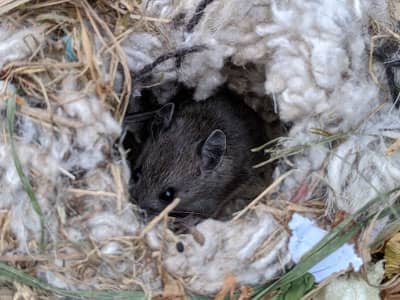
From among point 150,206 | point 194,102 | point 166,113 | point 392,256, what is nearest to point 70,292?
point 150,206

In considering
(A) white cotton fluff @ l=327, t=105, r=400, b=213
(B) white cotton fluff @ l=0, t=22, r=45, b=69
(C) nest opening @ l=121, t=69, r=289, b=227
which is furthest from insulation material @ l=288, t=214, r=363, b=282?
(B) white cotton fluff @ l=0, t=22, r=45, b=69

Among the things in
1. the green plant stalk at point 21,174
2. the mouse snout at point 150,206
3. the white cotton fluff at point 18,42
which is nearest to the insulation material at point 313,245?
the mouse snout at point 150,206

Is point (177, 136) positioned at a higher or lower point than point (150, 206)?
higher

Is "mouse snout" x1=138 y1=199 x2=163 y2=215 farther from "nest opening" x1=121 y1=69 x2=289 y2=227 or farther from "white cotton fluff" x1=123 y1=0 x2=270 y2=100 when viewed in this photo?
"white cotton fluff" x1=123 y1=0 x2=270 y2=100

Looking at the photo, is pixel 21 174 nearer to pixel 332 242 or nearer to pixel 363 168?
pixel 332 242

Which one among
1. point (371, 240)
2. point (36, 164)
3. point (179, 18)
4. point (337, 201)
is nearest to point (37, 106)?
point (36, 164)

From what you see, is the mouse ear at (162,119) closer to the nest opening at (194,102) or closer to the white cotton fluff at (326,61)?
the nest opening at (194,102)
